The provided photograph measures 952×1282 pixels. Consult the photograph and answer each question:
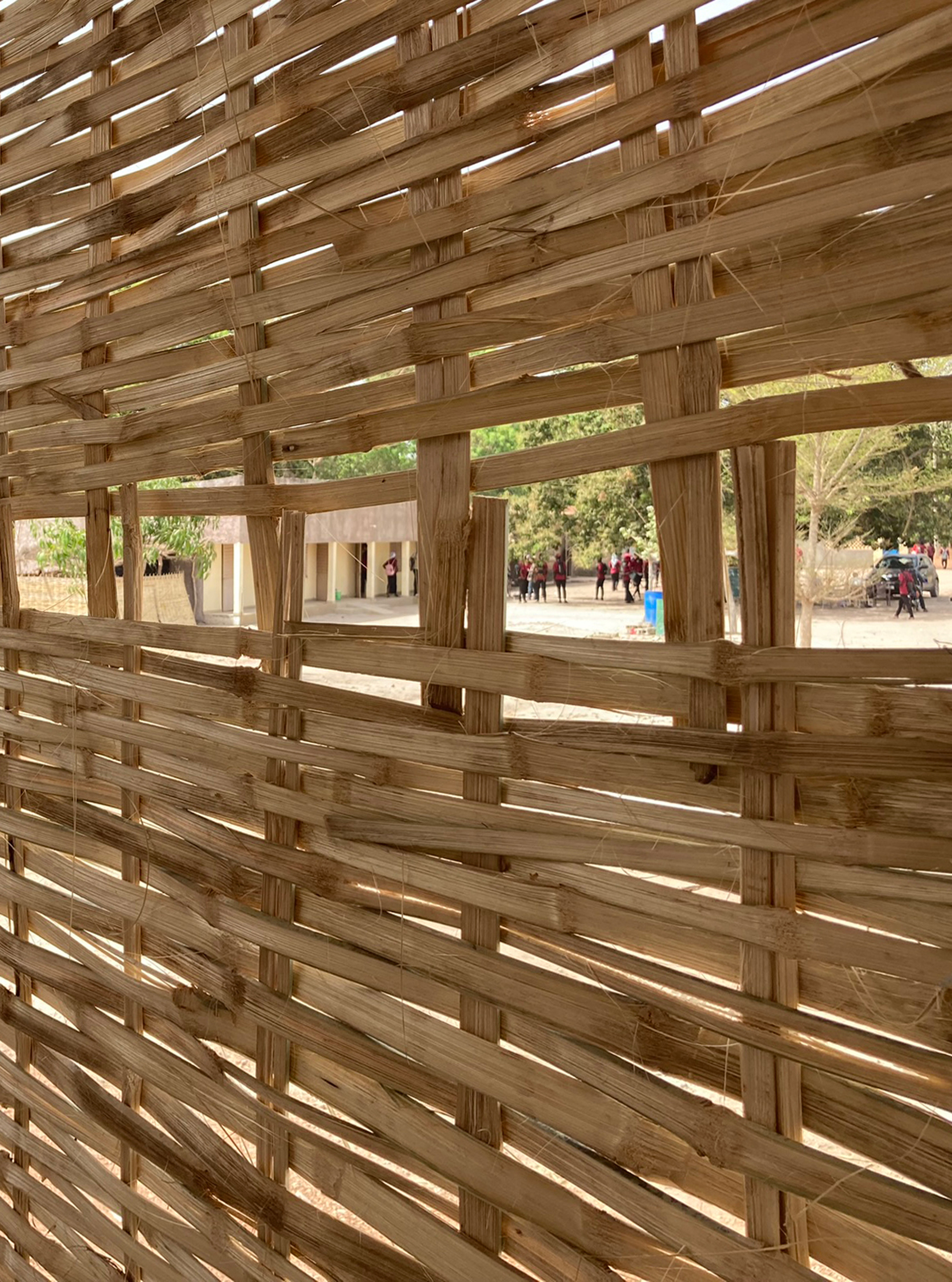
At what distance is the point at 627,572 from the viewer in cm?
98

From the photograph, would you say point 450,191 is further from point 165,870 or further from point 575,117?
point 165,870

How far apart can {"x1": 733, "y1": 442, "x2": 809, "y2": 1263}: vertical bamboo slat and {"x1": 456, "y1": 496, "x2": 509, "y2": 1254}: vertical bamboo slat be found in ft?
0.66

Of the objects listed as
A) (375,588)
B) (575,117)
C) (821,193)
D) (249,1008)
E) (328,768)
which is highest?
(575,117)

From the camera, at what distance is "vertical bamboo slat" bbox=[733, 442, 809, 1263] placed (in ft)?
2.08

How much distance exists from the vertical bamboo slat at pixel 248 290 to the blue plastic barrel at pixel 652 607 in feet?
1.13

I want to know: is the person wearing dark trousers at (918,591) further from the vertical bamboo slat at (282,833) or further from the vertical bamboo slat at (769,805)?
the vertical bamboo slat at (282,833)

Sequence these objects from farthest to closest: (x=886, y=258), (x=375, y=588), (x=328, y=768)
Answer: (x=375, y=588), (x=328, y=768), (x=886, y=258)

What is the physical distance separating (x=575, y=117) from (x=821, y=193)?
214 millimetres

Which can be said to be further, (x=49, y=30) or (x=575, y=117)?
(x=49, y=30)

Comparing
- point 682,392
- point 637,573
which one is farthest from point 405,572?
point 682,392

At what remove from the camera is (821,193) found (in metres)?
0.60

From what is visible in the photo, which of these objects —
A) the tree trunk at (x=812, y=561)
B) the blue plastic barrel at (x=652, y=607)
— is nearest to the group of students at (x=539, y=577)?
the blue plastic barrel at (x=652, y=607)

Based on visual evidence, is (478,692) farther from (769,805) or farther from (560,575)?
(560,575)

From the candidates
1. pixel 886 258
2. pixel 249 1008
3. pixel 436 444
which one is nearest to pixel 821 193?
pixel 886 258
